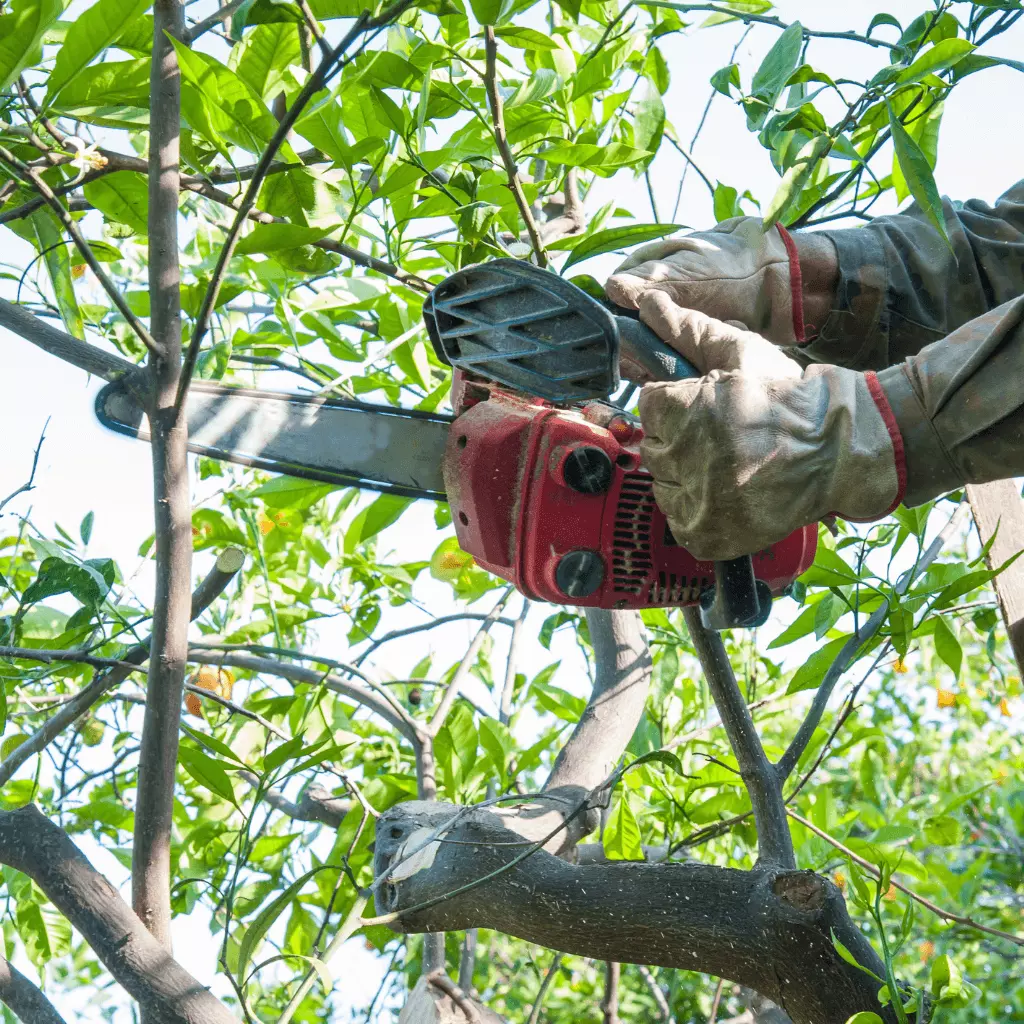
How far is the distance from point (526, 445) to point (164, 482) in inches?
14.2

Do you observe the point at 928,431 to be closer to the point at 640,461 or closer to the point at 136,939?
the point at 640,461

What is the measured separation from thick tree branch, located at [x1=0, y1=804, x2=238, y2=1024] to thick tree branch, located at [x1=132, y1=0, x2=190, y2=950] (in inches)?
1.9

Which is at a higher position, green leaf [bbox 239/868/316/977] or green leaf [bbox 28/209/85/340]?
green leaf [bbox 28/209/85/340]

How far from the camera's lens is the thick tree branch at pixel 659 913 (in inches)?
36.9

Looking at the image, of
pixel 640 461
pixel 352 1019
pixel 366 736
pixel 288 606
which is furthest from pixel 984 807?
pixel 640 461

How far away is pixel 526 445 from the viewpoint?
1168mm

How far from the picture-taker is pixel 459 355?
115 centimetres

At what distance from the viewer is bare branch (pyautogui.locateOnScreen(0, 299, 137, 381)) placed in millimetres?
1159

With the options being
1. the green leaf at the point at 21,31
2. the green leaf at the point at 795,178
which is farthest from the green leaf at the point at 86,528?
the green leaf at the point at 795,178

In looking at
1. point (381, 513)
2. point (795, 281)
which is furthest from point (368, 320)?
point (795, 281)

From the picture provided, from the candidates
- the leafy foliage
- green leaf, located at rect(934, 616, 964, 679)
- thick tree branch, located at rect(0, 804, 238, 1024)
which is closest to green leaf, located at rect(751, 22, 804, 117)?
the leafy foliage

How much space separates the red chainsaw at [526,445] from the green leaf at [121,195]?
290 mm

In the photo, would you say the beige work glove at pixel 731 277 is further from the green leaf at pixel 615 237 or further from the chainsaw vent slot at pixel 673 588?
the chainsaw vent slot at pixel 673 588

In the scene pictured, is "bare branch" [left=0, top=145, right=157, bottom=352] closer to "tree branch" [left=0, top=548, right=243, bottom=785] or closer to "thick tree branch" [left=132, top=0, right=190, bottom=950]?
"thick tree branch" [left=132, top=0, right=190, bottom=950]
